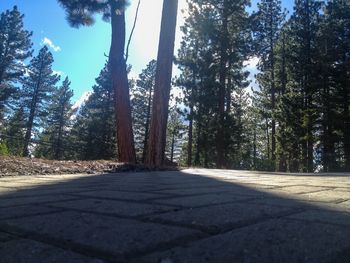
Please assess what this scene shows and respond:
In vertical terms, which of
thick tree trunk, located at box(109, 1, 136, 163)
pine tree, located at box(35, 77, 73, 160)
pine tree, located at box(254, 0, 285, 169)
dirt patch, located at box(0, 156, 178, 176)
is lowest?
dirt patch, located at box(0, 156, 178, 176)

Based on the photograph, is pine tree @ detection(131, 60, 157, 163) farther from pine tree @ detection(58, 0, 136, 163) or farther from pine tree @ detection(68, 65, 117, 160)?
pine tree @ detection(58, 0, 136, 163)

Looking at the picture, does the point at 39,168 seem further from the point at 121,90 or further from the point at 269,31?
the point at 269,31

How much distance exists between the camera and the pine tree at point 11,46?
37875mm

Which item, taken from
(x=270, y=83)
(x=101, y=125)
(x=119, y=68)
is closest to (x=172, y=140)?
(x=101, y=125)

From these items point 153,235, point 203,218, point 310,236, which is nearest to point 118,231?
point 153,235

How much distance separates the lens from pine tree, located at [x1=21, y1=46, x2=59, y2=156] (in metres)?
43.9

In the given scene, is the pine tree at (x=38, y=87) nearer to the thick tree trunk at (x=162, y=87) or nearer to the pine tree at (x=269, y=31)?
the pine tree at (x=269, y=31)

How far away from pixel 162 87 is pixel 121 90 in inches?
47.7

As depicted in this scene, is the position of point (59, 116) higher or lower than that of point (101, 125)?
higher

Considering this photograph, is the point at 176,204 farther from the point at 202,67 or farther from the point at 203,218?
the point at 202,67

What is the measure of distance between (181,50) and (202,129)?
Result: 23.4 feet

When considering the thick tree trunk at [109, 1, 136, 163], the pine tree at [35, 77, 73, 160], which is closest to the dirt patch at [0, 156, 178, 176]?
the thick tree trunk at [109, 1, 136, 163]

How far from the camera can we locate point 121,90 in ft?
31.6

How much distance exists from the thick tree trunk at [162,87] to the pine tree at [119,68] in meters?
0.69
